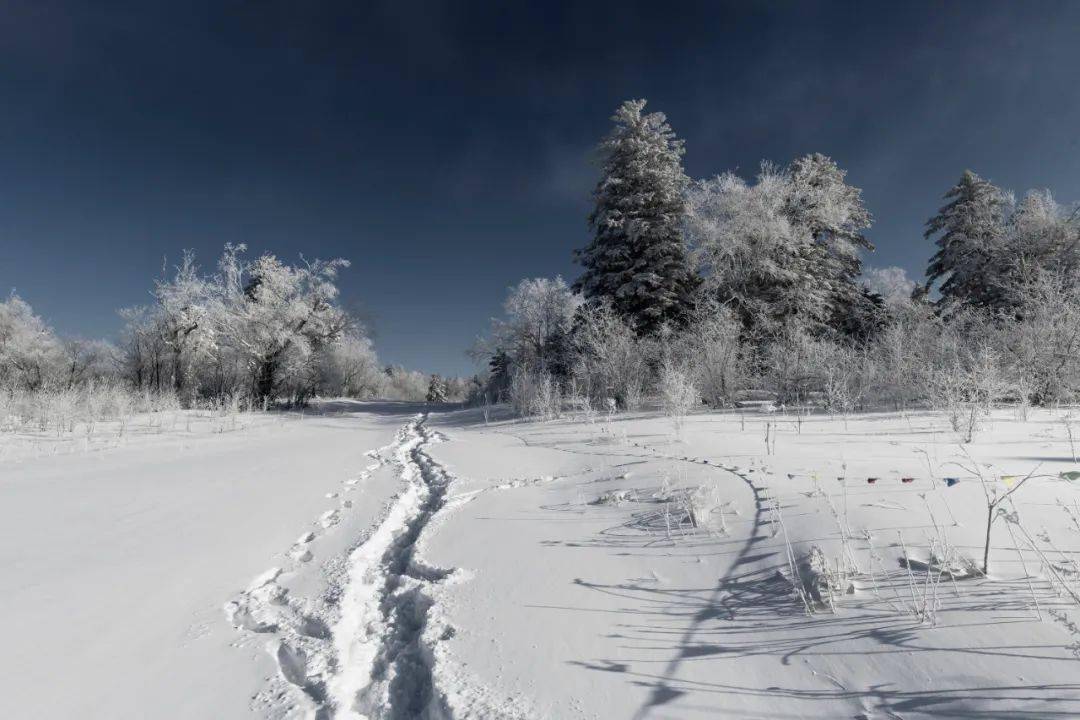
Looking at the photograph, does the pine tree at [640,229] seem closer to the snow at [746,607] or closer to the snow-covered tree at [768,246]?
the snow-covered tree at [768,246]

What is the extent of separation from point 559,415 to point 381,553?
9948 millimetres

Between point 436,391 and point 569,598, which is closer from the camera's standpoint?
point 569,598

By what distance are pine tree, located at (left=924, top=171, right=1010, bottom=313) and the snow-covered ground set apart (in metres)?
22.7

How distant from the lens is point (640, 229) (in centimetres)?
1845

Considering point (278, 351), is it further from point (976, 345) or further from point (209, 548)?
point (976, 345)

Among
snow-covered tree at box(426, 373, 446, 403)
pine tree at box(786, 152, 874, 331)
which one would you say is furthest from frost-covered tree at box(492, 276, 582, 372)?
snow-covered tree at box(426, 373, 446, 403)

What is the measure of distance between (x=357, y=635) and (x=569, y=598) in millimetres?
1232

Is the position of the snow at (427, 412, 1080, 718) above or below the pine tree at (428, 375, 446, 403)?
below

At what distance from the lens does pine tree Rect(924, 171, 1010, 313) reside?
875 inches

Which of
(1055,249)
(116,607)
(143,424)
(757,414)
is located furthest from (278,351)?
(1055,249)

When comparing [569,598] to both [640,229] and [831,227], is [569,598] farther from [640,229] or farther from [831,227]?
[831,227]

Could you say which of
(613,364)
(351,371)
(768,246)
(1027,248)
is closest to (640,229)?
(768,246)

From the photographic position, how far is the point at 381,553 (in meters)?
3.94

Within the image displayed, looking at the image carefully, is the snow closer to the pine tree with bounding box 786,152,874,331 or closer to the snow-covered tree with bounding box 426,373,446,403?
the pine tree with bounding box 786,152,874,331
